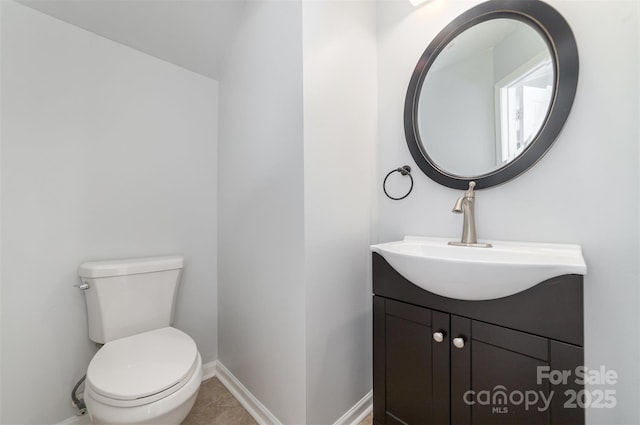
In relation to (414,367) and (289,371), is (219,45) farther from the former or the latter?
(414,367)

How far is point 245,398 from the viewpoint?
1.41m

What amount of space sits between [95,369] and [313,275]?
0.94 m

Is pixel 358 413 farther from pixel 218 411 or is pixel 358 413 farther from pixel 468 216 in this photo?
pixel 468 216

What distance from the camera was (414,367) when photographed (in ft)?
2.98

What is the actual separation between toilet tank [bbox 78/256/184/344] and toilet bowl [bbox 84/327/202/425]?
12 cm

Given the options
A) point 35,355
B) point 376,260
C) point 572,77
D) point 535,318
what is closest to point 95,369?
point 35,355

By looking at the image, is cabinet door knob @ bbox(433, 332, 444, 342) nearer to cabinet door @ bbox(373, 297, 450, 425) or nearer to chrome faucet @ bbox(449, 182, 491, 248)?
cabinet door @ bbox(373, 297, 450, 425)

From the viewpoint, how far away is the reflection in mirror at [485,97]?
957 millimetres

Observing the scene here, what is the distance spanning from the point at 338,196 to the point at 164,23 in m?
1.39

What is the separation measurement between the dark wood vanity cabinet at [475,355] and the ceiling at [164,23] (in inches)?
63.4

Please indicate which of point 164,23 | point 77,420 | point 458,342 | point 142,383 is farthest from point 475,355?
point 164,23

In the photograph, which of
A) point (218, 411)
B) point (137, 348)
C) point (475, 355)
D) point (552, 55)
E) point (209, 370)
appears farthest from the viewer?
point (209, 370)

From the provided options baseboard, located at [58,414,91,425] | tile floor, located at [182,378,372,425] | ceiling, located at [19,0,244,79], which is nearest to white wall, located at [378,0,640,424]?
tile floor, located at [182,378,372,425]

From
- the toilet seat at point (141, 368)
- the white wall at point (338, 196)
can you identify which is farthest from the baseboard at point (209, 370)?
the white wall at point (338, 196)
